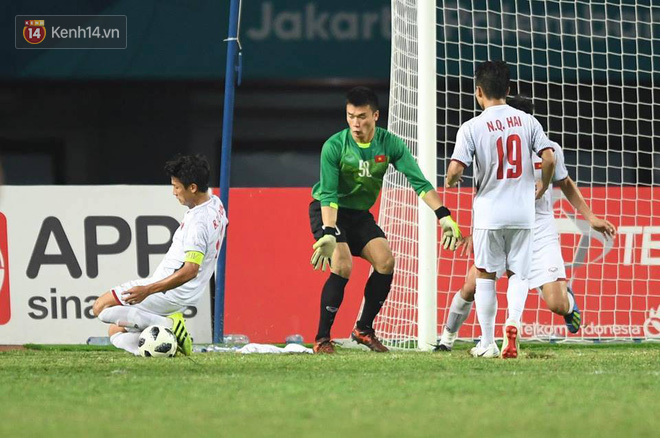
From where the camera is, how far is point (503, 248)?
24.6 feet

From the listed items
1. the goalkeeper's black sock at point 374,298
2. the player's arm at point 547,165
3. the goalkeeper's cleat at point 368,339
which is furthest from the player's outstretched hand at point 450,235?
the goalkeeper's cleat at point 368,339

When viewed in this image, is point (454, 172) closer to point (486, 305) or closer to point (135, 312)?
point (486, 305)

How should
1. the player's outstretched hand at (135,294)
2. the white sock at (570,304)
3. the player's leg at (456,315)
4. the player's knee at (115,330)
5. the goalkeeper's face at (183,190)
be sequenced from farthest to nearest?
the white sock at (570,304) < the player's leg at (456,315) < the player's knee at (115,330) < the goalkeeper's face at (183,190) < the player's outstretched hand at (135,294)

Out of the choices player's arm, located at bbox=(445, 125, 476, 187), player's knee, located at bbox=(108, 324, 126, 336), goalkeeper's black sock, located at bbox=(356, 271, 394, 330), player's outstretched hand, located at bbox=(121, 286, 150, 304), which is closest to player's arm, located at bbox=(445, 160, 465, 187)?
player's arm, located at bbox=(445, 125, 476, 187)

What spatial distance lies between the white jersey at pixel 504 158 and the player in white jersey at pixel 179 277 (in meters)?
1.61

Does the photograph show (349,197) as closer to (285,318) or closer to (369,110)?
(369,110)

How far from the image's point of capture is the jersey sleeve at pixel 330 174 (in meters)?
7.95

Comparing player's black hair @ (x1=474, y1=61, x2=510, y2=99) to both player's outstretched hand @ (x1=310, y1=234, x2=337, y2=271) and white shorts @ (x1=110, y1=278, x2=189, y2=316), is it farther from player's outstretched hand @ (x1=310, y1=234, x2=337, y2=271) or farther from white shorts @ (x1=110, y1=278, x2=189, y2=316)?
white shorts @ (x1=110, y1=278, x2=189, y2=316)

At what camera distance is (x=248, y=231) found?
1054 cm

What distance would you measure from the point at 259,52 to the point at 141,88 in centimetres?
147

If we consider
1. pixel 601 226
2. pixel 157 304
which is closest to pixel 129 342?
pixel 157 304

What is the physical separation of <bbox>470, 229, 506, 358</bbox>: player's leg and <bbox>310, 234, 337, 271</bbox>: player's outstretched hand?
0.88 meters

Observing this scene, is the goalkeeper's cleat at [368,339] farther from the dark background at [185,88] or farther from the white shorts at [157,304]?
the dark background at [185,88]

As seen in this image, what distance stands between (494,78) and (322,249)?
57.7 inches
